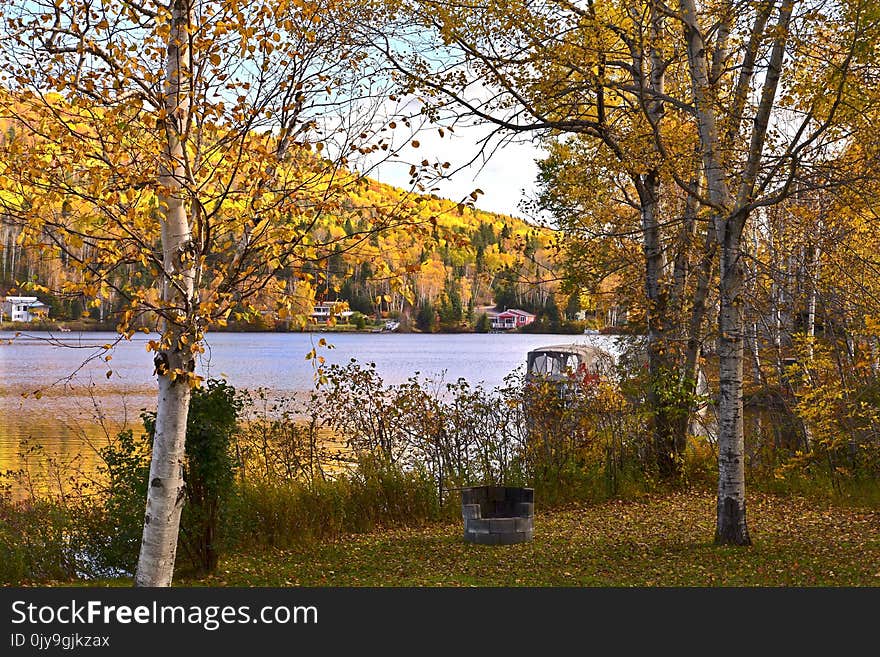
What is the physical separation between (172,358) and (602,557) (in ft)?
14.5

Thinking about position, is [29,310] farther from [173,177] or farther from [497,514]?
[497,514]

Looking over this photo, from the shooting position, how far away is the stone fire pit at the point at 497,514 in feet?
29.9

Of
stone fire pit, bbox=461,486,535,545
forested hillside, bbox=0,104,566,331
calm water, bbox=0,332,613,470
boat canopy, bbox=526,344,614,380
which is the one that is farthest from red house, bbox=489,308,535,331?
forested hillside, bbox=0,104,566,331

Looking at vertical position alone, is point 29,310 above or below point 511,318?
below

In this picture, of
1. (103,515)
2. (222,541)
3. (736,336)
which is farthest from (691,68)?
(103,515)

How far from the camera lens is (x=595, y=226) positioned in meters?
13.7

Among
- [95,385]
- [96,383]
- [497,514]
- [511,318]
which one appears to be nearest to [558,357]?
[95,385]

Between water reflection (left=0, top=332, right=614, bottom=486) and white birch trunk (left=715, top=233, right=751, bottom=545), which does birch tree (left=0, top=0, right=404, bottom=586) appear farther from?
white birch trunk (left=715, top=233, right=751, bottom=545)

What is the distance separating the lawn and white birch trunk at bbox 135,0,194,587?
60.0 inches

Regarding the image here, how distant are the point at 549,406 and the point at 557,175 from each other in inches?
137

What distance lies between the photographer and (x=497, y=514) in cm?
954

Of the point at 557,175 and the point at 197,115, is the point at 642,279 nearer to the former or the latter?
the point at 557,175

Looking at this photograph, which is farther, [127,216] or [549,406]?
[549,406]

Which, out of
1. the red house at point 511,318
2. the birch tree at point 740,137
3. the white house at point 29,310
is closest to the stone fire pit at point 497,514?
the birch tree at point 740,137
